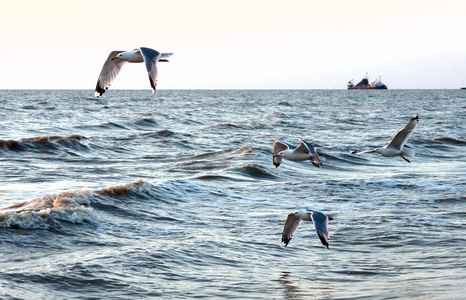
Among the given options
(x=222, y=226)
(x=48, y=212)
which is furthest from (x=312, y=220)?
(x=48, y=212)

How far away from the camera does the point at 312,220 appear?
7.51 m

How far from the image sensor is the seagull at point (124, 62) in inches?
251

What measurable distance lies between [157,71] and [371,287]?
3.28 m

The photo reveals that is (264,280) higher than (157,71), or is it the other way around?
(157,71)

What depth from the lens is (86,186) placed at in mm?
13477

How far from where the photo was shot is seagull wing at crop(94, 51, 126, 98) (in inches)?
316

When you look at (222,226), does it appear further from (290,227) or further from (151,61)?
(151,61)

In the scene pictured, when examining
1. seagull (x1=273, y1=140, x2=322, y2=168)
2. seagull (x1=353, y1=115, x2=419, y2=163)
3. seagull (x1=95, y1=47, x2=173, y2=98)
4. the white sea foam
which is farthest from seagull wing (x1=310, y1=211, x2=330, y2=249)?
the white sea foam

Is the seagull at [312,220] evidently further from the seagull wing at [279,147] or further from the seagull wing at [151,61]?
the seagull wing at [151,61]

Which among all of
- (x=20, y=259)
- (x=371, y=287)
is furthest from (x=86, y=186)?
(x=371, y=287)

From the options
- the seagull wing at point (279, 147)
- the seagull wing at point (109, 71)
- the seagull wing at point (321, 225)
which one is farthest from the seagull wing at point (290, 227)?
the seagull wing at point (109, 71)

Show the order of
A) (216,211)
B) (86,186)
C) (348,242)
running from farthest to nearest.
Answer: (86,186)
(216,211)
(348,242)

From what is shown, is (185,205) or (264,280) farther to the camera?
(185,205)

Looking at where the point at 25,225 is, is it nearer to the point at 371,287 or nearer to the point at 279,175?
the point at 371,287
